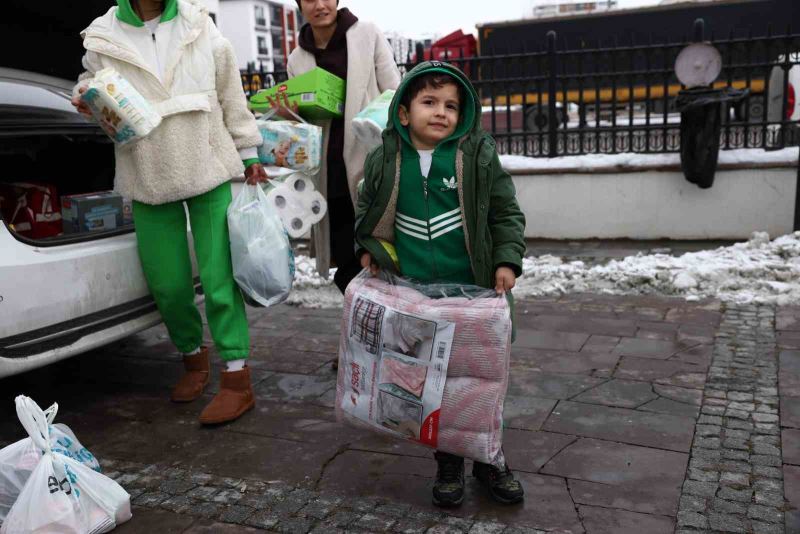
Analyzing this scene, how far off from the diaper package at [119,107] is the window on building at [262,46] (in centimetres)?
7270

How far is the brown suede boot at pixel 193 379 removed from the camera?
3.91 metres

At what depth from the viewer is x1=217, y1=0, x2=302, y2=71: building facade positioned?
70.5 meters

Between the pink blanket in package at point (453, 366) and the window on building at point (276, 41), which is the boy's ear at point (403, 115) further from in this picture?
the window on building at point (276, 41)

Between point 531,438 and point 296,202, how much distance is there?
151 centimetres

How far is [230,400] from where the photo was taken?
3.63 meters

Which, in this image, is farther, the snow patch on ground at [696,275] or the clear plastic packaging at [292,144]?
the snow patch on ground at [696,275]

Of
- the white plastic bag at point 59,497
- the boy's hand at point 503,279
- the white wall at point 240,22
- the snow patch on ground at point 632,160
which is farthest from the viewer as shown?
the white wall at point 240,22

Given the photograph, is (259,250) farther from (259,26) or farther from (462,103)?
(259,26)

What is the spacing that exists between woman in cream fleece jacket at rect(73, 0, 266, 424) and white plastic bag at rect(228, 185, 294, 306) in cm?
10

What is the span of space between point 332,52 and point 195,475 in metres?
2.07

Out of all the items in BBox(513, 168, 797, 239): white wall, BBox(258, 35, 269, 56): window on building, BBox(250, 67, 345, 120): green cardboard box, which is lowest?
BBox(513, 168, 797, 239): white wall

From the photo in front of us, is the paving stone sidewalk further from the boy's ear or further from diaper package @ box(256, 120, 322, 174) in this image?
the boy's ear

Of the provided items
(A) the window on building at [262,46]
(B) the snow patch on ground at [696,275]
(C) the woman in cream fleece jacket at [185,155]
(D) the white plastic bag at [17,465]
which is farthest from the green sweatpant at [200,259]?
(A) the window on building at [262,46]

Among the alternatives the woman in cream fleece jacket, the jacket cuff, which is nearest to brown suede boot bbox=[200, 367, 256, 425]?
the woman in cream fleece jacket
